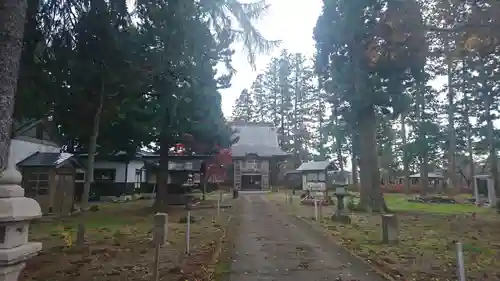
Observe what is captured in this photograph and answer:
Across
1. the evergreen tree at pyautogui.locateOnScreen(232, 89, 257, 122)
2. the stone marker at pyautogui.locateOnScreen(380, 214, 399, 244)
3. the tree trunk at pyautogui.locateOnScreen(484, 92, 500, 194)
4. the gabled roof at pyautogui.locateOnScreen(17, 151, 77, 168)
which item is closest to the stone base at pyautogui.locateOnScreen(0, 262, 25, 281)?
the stone marker at pyautogui.locateOnScreen(380, 214, 399, 244)

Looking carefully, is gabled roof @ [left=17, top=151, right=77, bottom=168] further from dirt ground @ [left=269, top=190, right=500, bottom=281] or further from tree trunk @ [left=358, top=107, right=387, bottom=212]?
tree trunk @ [left=358, top=107, right=387, bottom=212]

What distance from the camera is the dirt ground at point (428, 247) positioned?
5.94 metres

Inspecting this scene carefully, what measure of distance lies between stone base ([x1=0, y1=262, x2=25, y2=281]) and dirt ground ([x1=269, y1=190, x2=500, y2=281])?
4.92m

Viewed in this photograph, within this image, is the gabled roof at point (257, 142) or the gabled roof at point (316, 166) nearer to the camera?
the gabled roof at point (316, 166)

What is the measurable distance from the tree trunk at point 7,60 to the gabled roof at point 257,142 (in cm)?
3904

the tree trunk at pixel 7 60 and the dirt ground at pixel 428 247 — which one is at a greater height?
the tree trunk at pixel 7 60

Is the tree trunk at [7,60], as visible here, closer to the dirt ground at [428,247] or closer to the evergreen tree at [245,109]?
the dirt ground at [428,247]

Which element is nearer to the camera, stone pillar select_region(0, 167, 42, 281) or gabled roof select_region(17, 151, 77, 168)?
stone pillar select_region(0, 167, 42, 281)

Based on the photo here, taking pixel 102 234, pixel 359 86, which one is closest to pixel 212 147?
pixel 359 86

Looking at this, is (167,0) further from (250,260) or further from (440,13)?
(440,13)

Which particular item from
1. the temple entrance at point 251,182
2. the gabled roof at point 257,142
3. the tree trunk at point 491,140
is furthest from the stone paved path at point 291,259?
the gabled roof at point 257,142

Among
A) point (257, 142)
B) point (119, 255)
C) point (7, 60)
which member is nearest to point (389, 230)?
point (119, 255)

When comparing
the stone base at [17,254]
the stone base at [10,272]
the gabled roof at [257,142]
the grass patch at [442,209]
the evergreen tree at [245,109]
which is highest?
the evergreen tree at [245,109]

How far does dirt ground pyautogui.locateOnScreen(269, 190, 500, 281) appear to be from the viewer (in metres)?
5.94
